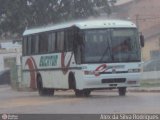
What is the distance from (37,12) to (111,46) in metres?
30.1

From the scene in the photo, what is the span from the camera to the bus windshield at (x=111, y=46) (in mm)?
27078

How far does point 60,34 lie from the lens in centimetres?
2973

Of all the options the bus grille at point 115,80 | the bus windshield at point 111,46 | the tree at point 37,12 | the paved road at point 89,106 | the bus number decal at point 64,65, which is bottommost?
the paved road at point 89,106

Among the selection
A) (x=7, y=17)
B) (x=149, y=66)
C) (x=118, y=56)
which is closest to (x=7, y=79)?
(x=7, y=17)

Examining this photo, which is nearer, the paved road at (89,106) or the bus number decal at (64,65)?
the paved road at (89,106)

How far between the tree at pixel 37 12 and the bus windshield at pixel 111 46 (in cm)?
2835

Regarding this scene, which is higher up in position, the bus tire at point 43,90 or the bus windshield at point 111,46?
the bus windshield at point 111,46

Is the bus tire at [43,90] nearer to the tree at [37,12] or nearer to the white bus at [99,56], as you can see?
the white bus at [99,56]

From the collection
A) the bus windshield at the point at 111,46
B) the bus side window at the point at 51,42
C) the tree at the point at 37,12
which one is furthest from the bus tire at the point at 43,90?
the tree at the point at 37,12

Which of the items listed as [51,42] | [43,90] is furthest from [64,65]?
[43,90]

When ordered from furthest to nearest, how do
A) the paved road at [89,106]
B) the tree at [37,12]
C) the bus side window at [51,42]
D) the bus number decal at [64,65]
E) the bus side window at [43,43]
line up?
the tree at [37,12] < the bus side window at [43,43] < the bus side window at [51,42] < the bus number decal at [64,65] < the paved road at [89,106]

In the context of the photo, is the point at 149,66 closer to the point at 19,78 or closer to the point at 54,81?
the point at 19,78

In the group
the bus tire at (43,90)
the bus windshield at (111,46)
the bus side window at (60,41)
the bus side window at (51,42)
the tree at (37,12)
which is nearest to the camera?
the bus windshield at (111,46)

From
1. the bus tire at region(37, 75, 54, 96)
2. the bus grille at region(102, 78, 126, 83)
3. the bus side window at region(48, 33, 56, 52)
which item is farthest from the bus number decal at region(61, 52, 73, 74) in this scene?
the bus tire at region(37, 75, 54, 96)
